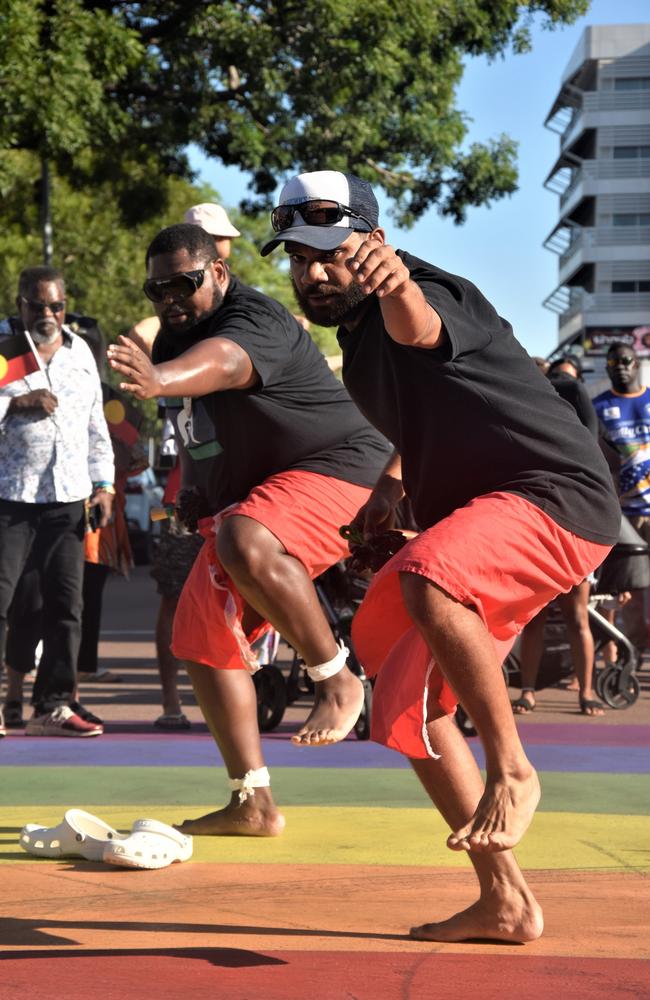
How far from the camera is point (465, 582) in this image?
3.80 meters

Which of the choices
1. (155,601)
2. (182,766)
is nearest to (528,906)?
(182,766)

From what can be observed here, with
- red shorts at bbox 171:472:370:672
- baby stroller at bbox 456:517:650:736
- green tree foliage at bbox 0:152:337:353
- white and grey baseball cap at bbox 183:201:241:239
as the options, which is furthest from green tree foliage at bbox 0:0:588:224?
red shorts at bbox 171:472:370:672

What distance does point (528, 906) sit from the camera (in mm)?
4023

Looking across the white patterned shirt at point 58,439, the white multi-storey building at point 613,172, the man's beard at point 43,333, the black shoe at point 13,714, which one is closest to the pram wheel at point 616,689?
the white patterned shirt at point 58,439

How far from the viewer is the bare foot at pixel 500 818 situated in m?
3.61

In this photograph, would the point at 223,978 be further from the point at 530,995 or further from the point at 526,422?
the point at 526,422

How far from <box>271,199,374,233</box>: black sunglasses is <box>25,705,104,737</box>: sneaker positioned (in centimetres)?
439

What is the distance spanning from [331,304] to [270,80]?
19757 millimetres

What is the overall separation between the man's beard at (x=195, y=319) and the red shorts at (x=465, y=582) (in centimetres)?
154

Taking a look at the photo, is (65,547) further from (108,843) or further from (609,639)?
(108,843)

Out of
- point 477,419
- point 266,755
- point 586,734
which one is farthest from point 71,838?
point 586,734

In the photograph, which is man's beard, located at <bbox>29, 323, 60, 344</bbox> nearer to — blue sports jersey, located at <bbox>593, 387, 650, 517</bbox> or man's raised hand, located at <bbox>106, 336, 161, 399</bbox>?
man's raised hand, located at <bbox>106, 336, 161, 399</bbox>

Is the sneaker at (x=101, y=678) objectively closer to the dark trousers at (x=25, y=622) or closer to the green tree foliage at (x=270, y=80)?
the dark trousers at (x=25, y=622)

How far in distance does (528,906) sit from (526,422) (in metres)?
1.19
